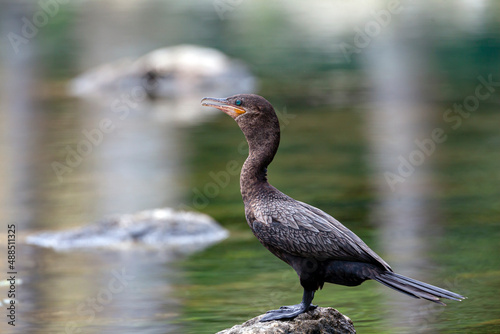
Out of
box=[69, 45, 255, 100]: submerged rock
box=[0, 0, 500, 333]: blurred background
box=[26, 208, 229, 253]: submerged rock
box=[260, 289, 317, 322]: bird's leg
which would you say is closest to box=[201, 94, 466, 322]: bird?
box=[260, 289, 317, 322]: bird's leg

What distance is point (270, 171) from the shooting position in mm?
17406

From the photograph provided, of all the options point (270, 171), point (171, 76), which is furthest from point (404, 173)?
point (171, 76)

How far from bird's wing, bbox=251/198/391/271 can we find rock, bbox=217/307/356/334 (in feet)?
1.77

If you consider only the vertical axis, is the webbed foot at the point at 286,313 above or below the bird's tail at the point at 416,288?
below

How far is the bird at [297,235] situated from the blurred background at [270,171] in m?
2.41

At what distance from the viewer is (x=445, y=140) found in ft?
67.5

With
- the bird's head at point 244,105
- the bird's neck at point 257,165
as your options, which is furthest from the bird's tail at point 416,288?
the bird's head at point 244,105

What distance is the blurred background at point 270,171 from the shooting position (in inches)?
412

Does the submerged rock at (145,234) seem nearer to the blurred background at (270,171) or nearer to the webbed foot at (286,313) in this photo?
the blurred background at (270,171)

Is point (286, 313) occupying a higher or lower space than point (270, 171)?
lower

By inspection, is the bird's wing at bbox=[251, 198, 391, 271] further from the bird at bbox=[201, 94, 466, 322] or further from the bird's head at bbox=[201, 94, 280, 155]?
the bird's head at bbox=[201, 94, 280, 155]

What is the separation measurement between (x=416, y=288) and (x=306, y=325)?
95cm

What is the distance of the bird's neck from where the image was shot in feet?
23.5

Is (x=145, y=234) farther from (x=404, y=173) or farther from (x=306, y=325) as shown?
(x=404, y=173)
